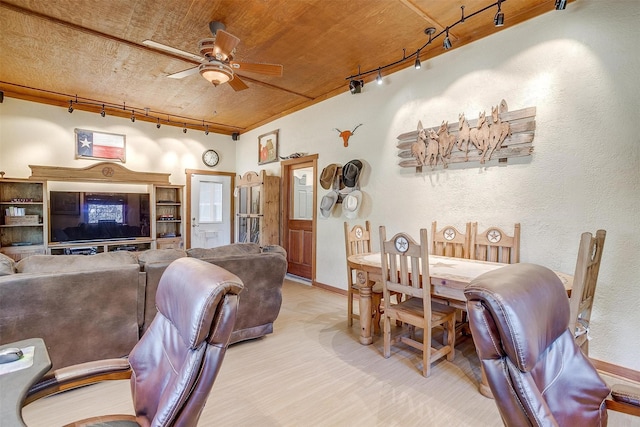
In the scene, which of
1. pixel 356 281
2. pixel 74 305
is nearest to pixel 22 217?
pixel 74 305

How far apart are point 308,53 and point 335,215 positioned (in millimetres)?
2238

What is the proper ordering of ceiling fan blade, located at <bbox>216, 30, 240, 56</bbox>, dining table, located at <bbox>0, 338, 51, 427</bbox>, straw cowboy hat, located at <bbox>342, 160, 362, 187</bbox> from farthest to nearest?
straw cowboy hat, located at <bbox>342, 160, 362, 187</bbox>, ceiling fan blade, located at <bbox>216, 30, 240, 56</bbox>, dining table, located at <bbox>0, 338, 51, 427</bbox>

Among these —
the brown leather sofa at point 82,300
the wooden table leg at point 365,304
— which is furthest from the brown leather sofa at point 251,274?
the wooden table leg at point 365,304

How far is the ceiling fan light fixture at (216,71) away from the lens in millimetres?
2889

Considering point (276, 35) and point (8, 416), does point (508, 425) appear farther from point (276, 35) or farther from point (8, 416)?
point (276, 35)

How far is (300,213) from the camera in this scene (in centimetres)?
559

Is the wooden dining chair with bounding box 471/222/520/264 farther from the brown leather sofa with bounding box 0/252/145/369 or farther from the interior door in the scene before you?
the interior door

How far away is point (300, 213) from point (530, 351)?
4.82 m

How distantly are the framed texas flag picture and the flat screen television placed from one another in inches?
28.3

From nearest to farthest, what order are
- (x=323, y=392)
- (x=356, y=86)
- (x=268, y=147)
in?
(x=323, y=392) < (x=356, y=86) < (x=268, y=147)

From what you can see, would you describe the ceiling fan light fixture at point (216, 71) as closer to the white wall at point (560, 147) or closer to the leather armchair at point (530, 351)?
the white wall at point (560, 147)

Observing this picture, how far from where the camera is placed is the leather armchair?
0.86 metres

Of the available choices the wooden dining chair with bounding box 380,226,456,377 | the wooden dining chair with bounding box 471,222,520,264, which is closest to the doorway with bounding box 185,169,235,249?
the wooden dining chair with bounding box 380,226,456,377

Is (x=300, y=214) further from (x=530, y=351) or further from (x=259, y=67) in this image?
(x=530, y=351)
